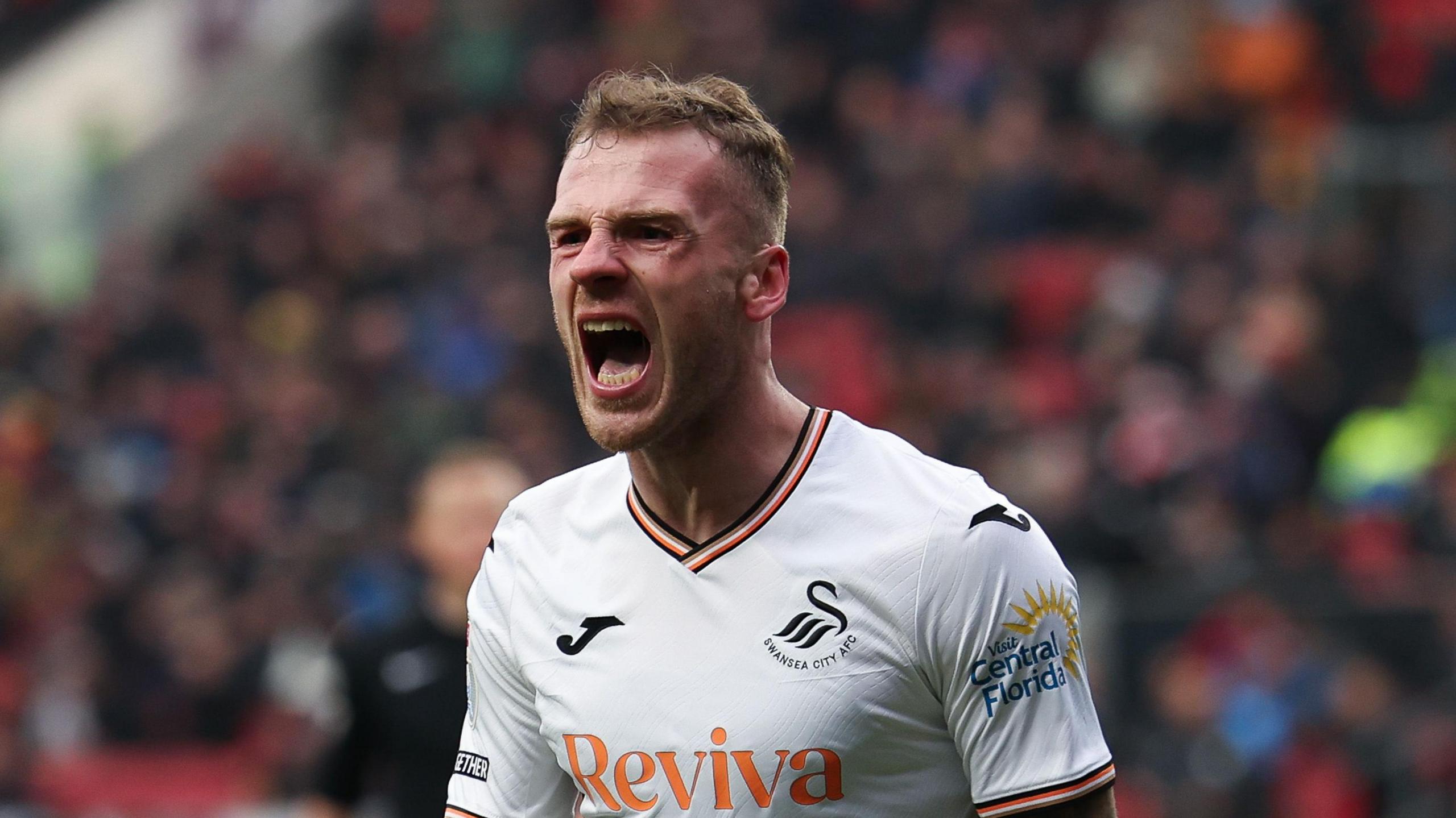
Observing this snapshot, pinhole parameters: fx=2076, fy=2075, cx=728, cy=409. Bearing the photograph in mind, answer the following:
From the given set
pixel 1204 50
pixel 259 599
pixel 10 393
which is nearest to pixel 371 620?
pixel 259 599

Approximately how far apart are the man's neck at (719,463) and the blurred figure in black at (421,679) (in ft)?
9.15

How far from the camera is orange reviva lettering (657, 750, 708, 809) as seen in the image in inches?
120

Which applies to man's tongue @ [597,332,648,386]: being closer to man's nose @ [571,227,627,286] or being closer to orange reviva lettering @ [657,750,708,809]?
man's nose @ [571,227,627,286]

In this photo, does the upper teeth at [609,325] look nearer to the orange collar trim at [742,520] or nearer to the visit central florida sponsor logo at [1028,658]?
the orange collar trim at [742,520]

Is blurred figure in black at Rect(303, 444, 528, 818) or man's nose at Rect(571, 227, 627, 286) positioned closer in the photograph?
man's nose at Rect(571, 227, 627, 286)

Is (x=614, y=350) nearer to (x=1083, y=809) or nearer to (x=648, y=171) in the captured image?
(x=648, y=171)

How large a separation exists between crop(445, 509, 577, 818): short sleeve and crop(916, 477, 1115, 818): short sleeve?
692 mm

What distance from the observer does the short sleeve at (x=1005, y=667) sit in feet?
9.66

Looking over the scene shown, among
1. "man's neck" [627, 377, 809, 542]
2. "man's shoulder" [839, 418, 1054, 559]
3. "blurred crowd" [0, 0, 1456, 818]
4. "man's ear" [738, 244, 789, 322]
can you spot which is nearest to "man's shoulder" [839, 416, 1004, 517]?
"man's shoulder" [839, 418, 1054, 559]

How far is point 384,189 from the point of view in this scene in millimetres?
16844

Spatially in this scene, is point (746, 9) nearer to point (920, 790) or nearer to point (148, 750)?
point (148, 750)

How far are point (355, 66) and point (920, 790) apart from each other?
1710 centimetres

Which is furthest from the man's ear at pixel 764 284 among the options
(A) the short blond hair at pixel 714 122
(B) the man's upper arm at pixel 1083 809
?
(B) the man's upper arm at pixel 1083 809

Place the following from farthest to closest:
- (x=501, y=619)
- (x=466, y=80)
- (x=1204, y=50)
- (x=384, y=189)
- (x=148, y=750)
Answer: (x=466, y=80)
(x=384, y=189)
(x=1204, y=50)
(x=148, y=750)
(x=501, y=619)
